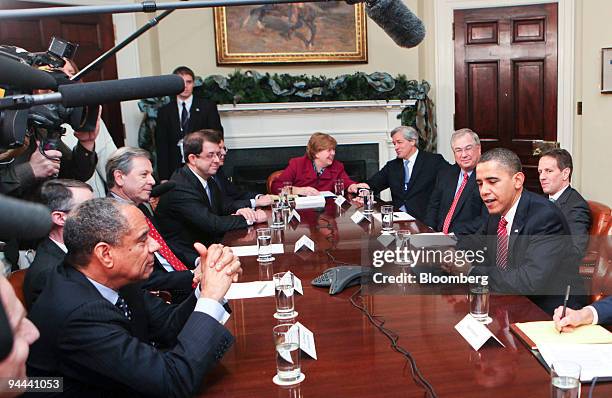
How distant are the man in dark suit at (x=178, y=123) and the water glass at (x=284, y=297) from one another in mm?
3796

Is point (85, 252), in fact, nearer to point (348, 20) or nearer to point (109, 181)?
point (109, 181)

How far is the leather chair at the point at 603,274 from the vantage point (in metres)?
2.20

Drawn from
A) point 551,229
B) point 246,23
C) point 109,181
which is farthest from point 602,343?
point 246,23

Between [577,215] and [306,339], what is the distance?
6.76 ft

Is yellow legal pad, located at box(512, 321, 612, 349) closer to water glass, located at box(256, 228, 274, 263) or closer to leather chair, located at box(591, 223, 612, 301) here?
leather chair, located at box(591, 223, 612, 301)

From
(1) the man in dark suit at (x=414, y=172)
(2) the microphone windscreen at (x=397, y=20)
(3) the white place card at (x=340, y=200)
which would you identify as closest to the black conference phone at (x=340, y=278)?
(2) the microphone windscreen at (x=397, y=20)

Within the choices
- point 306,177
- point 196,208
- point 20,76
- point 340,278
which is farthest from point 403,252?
point 306,177

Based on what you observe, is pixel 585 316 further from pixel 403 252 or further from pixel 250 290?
pixel 250 290

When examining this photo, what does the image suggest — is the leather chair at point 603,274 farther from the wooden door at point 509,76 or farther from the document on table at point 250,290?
the wooden door at point 509,76

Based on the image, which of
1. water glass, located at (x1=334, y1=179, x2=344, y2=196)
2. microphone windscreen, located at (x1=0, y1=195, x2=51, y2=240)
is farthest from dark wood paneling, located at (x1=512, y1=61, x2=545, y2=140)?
microphone windscreen, located at (x1=0, y1=195, x2=51, y2=240)

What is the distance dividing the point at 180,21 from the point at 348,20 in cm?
175

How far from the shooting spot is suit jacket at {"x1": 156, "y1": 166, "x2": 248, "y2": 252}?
337cm

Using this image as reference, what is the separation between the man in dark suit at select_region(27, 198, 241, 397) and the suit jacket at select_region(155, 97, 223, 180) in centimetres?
389

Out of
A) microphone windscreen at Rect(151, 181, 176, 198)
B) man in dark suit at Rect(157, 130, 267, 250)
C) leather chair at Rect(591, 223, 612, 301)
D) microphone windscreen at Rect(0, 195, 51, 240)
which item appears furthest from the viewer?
man in dark suit at Rect(157, 130, 267, 250)
